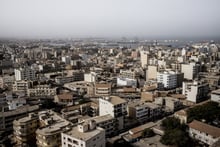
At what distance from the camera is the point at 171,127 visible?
30.1ft

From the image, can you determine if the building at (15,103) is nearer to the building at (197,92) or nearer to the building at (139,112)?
the building at (139,112)

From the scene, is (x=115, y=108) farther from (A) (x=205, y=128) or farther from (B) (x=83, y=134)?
(A) (x=205, y=128)

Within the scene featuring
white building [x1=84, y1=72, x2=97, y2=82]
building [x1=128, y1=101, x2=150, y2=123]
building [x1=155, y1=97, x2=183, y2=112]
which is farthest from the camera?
white building [x1=84, y1=72, x2=97, y2=82]

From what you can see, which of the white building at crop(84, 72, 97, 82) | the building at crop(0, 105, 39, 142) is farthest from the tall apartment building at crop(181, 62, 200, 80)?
the building at crop(0, 105, 39, 142)

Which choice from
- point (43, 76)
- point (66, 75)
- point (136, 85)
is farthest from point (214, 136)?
point (43, 76)

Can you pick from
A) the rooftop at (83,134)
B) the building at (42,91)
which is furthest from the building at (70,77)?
the rooftop at (83,134)

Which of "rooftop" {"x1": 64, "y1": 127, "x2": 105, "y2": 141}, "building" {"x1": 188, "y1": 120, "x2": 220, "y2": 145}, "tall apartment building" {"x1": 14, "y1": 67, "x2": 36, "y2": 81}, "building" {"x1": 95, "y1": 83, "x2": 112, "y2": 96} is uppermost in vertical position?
"tall apartment building" {"x1": 14, "y1": 67, "x2": 36, "y2": 81}

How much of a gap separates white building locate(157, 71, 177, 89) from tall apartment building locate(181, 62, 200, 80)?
3.57m

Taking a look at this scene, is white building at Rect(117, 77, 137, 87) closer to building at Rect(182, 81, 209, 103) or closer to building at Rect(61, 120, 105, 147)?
building at Rect(182, 81, 209, 103)

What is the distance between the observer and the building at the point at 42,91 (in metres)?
15.9

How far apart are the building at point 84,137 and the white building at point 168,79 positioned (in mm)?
10699

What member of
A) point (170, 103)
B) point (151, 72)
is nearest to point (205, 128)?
point (170, 103)

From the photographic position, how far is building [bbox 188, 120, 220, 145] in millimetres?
8570

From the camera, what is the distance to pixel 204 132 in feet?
28.9
